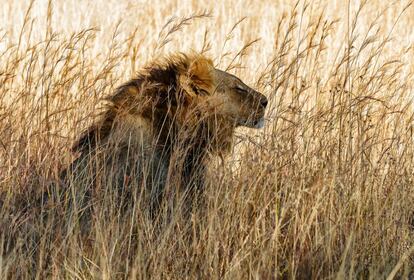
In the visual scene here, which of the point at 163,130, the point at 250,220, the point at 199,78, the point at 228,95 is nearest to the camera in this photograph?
the point at 250,220

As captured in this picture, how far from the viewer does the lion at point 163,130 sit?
14.6 ft

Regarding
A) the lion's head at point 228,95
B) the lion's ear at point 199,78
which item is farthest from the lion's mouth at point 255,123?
the lion's ear at point 199,78

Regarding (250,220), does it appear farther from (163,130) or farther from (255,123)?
(255,123)

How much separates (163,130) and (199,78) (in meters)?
0.52

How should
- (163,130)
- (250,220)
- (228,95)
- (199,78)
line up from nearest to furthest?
1. (250,220)
2. (163,130)
3. (199,78)
4. (228,95)

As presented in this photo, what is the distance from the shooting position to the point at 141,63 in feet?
33.8

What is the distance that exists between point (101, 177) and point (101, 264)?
96 centimetres

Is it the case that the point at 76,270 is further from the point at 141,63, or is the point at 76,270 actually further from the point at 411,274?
the point at 141,63

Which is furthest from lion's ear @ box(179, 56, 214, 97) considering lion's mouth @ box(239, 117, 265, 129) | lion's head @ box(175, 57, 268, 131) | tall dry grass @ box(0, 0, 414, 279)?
tall dry grass @ box(0, 0, 414, 279)

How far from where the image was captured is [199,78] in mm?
5449

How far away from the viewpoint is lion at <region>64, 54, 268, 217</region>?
14.6 ft

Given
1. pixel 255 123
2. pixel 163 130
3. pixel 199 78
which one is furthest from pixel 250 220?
pixel 199 78

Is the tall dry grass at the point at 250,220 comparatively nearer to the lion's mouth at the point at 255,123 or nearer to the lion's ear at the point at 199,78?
the lion's mouth at the point at 255,123

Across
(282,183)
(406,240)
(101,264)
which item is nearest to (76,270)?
(101,264)
